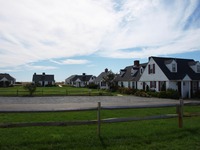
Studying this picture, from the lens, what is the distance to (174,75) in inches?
1387

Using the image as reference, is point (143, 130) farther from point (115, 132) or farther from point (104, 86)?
point (104, 86)

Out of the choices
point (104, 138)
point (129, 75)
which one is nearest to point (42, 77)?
point (129, 75)

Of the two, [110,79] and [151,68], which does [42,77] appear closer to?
[110,79]

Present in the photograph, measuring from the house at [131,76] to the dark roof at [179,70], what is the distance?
702 cm

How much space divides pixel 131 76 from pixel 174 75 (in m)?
13.5

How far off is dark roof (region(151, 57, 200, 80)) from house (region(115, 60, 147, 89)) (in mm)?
7023

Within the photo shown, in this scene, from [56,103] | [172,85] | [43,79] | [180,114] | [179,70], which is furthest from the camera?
[43,79]

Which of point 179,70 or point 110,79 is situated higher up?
point 179,70

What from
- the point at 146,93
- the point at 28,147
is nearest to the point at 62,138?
the point at 28,147

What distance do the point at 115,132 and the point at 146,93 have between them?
28.6m

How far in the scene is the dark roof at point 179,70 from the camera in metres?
35.1

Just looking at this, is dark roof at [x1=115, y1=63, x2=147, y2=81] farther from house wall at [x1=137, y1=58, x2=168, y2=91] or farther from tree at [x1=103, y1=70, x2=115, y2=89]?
house wall at [x1=137, y1=58, x2=168, y2=91]

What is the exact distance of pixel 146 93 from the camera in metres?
35.9

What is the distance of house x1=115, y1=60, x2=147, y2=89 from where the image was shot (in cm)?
4519
